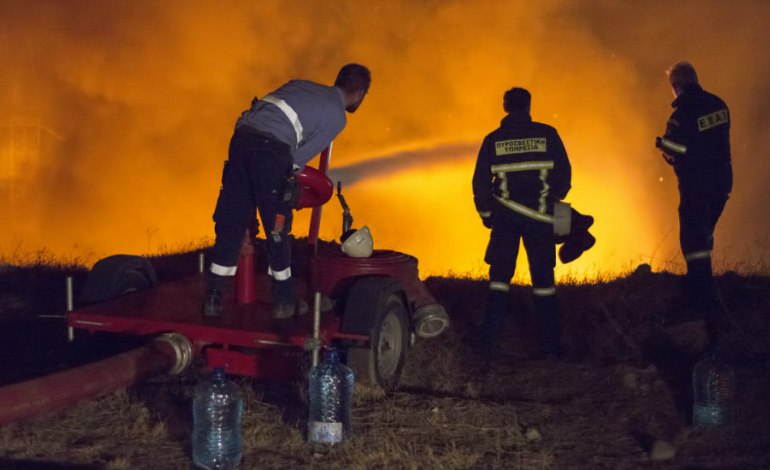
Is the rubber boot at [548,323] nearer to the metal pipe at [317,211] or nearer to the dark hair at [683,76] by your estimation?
the metal pipe at [317,211]

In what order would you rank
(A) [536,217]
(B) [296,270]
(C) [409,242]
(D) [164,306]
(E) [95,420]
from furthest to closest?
(C) [409,242], (B) [296,270], (A) [536,217], (D) [164,306], (E) [95,420]

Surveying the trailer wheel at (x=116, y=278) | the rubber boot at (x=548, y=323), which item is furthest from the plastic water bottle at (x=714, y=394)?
the trailer wheel at (x=116, y=278)

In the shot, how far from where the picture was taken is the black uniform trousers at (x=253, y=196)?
603 centimetres

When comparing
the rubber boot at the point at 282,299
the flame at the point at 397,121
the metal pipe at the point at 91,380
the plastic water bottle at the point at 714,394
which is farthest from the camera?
Result: the flame at the point at 397,121

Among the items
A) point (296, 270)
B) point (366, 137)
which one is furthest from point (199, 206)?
point (296, 270)

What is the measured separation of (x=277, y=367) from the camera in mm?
6043

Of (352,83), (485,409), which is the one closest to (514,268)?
(485,409)

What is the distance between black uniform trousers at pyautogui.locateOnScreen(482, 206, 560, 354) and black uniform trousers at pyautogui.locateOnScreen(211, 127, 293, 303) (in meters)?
1.77

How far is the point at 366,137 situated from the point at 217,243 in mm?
12011

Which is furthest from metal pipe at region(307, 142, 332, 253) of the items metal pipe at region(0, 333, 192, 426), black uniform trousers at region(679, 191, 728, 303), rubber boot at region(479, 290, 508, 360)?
black uniform trousers at region(679, 191, 728, 303)

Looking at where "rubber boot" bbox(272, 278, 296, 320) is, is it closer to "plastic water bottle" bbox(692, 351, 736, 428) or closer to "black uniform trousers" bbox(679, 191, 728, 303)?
"plastic water bottle" bbox(692, 351, 736, 428)

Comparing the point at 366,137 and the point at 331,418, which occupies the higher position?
the point at 366,137

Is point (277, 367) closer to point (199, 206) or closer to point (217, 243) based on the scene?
point (217, 243)

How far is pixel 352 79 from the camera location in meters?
6.55
